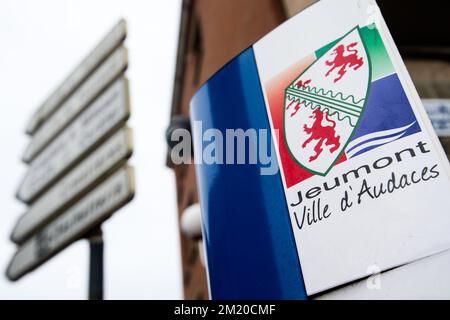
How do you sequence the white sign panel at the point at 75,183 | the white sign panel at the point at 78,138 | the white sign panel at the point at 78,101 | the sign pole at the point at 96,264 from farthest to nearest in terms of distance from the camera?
the white sign panel at the point at 78,101
the white sign panel at the point at 78,138
the white sign panel at the point at 75,183
the sign pole at the point at 96,264

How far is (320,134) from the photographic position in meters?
1.53

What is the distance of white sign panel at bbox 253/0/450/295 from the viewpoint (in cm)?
123

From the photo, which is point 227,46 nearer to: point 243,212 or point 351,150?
point 243,212

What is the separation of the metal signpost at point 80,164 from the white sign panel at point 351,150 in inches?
37.4

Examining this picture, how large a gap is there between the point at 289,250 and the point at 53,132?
2.10m

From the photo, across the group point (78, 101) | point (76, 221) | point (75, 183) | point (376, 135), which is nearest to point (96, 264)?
Answer: point (76, 221)

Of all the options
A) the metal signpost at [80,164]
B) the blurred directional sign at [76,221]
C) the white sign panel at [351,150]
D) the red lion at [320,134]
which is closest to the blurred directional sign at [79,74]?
the metal signpost at [80,164]

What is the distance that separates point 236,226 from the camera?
1.71 metres

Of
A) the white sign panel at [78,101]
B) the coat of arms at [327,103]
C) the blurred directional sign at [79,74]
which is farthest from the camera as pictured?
the blurred directional sign at [79,74]

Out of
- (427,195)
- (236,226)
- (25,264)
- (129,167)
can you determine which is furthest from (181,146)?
(427,195)

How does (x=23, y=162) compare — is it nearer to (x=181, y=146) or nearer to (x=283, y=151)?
(x=181, y=146)

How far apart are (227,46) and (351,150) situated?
393cm

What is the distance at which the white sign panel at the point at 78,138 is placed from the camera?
2428mm

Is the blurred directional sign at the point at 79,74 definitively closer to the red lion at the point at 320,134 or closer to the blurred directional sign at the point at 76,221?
the blurred directional sign at the point at 76,221
